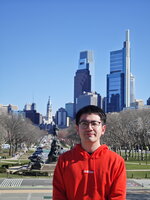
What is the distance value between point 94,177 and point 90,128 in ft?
2.49

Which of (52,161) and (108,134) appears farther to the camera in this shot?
(108,134)

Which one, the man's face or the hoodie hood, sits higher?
the man's face

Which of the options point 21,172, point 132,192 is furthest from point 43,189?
point 21,172

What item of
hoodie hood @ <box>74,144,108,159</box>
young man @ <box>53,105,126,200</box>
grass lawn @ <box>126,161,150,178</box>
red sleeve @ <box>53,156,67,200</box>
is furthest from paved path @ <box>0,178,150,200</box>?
hoodie hood @ <box>74,144,108,159</box>

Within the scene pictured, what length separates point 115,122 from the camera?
75.8m

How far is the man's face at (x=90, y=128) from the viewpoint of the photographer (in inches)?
185

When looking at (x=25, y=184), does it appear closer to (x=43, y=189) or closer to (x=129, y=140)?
(x=43, y=189)

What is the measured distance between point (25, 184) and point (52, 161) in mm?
11698

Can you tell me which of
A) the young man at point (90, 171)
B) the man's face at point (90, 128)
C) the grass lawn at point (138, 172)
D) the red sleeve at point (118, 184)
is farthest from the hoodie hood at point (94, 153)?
the grass lawn at point (138, 172)

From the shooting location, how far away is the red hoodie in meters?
4.46

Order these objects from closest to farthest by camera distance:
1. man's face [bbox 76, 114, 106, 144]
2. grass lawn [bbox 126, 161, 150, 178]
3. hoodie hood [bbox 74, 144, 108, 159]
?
hoodie hood [bbox 74, 144, 108, 159], man's face [bbox 76, 114, 106, 144], grass lawn [bbox 126, 161, 150, 178]

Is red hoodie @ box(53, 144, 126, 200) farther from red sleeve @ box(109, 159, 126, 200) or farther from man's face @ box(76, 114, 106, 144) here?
man's face @ box(76, 114, 106, 144)

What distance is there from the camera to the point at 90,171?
14.6ft

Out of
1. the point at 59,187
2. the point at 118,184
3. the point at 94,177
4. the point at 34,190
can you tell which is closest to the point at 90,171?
the point at 94,177
